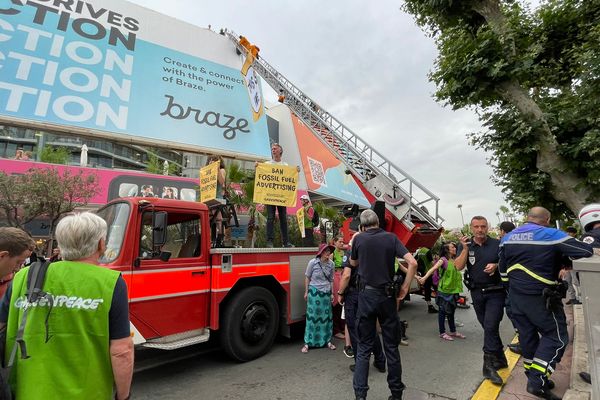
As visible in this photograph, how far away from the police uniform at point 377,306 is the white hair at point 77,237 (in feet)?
8.55

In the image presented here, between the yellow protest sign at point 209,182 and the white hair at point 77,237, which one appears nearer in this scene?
the white hair at point 77,237

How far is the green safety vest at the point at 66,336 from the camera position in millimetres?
1594

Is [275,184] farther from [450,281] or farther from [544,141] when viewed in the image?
[544,141]

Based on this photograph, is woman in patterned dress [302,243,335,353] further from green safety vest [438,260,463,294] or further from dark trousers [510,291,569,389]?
dark trousers [510,291,569,389]

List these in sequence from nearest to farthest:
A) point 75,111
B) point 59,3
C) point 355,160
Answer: point 355,160 → point 75,111 → point 59,3

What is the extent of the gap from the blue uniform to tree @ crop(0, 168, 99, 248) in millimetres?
12834

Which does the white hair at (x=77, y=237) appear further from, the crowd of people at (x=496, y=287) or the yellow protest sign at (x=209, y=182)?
the yellow protest sign at (x=209, y=182)

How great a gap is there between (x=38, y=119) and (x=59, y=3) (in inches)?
162

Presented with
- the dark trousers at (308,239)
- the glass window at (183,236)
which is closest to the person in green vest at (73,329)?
the glass window at (183,236)

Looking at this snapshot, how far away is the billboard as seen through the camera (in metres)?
9.31

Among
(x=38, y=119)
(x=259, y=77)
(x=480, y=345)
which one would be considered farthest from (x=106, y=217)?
(x=259, y=77)

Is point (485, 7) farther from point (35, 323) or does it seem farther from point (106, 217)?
point (35, 323)

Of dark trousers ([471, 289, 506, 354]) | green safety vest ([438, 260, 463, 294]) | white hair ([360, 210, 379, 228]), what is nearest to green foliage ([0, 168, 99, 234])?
white hair ([360, 210, 379, 228])

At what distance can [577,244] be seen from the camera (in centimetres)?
330
